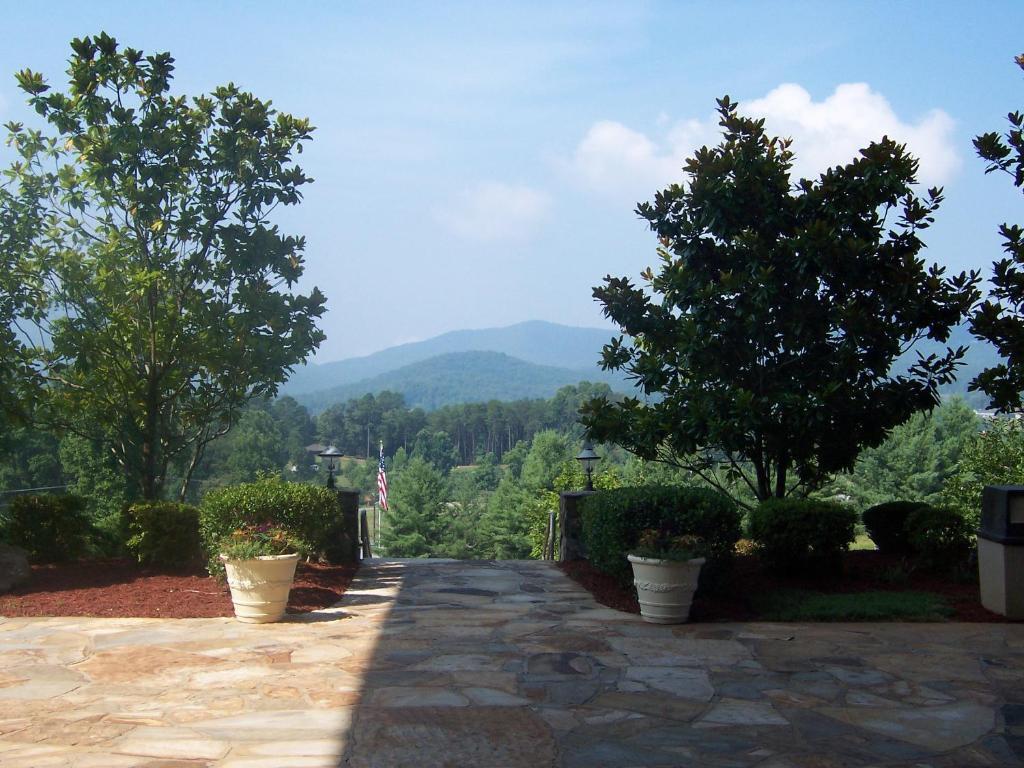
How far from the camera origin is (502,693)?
5340 millimetres

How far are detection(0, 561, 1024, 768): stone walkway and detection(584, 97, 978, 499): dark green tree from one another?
2583 mm

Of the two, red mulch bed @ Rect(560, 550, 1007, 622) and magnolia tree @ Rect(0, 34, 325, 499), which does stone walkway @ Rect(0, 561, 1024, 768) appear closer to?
red mulch bed @ Rect(560, 550, 1007, 622)

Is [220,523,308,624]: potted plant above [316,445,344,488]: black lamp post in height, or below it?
below

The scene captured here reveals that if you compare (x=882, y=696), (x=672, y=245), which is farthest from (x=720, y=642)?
(x=672, y=245)

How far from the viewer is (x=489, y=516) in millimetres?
61750

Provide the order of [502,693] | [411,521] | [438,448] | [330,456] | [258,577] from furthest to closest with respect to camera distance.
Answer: [438,448] → [411,521] → [330,456] → [258,577] → [502,693]

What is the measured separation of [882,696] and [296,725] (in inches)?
131

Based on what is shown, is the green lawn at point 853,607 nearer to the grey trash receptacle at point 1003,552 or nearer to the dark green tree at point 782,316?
the grey trash receptacle at point 1003,552

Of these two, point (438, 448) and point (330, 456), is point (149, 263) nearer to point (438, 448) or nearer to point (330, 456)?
point (330, 456)

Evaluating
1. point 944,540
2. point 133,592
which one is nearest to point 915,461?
point 944,540

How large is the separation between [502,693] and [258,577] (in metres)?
2.86

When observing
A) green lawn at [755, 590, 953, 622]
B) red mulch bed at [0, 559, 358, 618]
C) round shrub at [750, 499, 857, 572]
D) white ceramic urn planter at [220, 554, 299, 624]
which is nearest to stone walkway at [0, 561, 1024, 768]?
white ceramic urn planter at [220, 554, 299, 624]

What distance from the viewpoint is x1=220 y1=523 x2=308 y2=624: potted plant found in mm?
7398

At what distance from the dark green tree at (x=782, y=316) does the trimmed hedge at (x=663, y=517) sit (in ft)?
3.91
